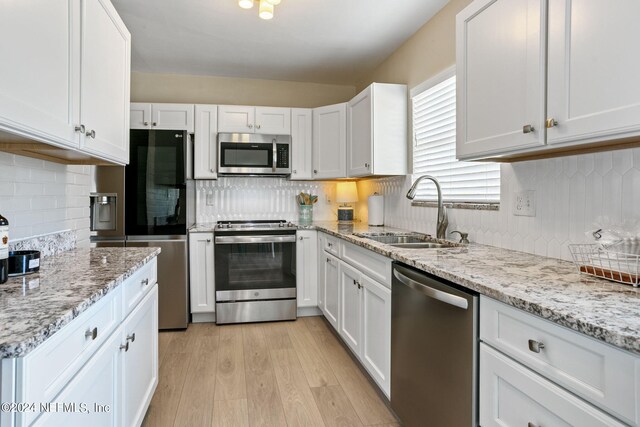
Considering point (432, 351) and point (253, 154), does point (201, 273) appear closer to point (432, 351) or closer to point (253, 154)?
point (253, 154)

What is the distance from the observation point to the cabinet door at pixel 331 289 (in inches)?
118

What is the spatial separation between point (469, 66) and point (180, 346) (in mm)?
2762

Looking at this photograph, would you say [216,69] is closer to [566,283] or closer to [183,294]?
[183,294]

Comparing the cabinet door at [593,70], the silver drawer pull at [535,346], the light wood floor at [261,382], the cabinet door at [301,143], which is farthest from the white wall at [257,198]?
the silver drawer pull at [535,346]

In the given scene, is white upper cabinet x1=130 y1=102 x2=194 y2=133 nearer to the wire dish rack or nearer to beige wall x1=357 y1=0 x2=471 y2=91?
beige wall x1=357 y1=0 x2=471 y2=91

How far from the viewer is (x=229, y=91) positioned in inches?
163

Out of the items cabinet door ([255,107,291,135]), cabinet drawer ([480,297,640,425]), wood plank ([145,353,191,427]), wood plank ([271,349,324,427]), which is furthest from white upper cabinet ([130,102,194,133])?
cabinet drawer ([480,297,640,425])

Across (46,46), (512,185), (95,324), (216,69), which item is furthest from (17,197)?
(216,69)

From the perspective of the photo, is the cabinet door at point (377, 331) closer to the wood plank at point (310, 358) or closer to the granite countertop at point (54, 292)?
the wood plank at point (310, 358)

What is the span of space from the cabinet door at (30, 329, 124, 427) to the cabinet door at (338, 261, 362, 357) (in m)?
1.43

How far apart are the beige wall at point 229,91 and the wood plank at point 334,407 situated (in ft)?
10.1

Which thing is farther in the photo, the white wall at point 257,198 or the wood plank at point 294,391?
the white wall at point 257,198

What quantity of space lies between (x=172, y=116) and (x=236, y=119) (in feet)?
1.96

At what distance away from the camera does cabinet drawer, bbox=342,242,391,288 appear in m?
2.00
